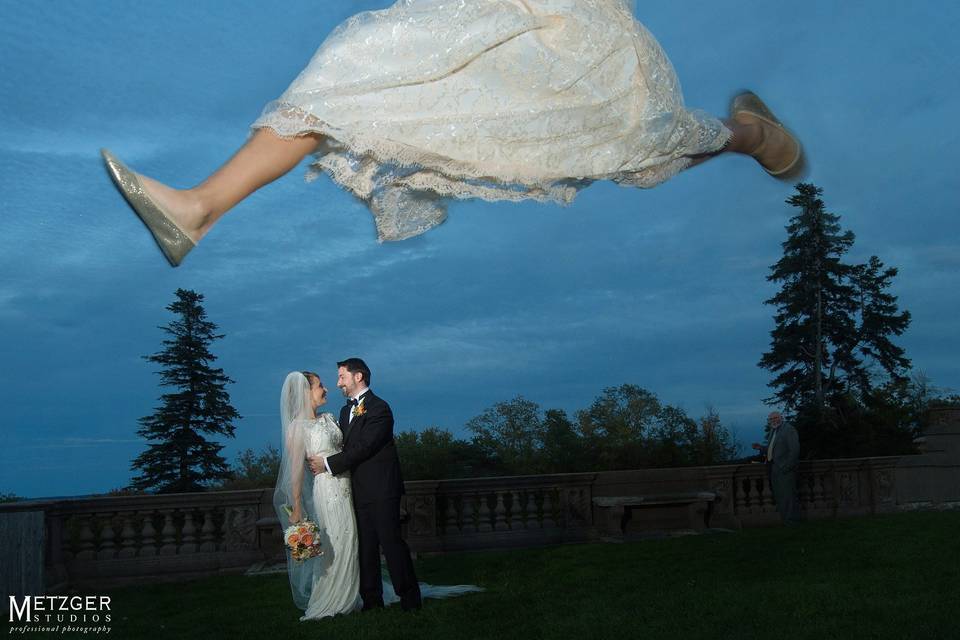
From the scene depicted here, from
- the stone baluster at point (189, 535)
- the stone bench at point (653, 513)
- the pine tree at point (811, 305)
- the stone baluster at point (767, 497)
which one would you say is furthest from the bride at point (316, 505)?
the pine tree at point (811, 305)

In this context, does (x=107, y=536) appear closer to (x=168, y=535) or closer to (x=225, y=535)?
(x=168, y=535)

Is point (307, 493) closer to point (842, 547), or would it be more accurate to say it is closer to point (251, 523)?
point (251, 523)

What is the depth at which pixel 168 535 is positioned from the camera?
9.68 m

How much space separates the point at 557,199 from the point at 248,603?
18.8ft

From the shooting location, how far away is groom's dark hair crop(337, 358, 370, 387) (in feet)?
21.1

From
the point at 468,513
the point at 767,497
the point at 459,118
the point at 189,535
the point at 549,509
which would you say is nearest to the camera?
the point at 459,118

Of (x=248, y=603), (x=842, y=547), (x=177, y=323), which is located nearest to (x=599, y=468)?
(x=842, y=547)

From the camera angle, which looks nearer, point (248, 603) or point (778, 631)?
point (778, 631)

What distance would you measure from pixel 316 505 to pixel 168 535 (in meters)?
3.95

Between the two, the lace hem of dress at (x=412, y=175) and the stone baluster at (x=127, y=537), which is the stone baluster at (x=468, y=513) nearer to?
the stone baluster at (x=127, y=537)

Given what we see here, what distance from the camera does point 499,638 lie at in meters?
5.11

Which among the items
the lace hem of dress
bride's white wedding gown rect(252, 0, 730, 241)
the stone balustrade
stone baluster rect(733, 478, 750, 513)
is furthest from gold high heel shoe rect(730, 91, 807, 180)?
stone baluster rect(733, 478, 750, 513)

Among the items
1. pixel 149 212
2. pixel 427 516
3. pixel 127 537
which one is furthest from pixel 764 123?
pixel 127 537

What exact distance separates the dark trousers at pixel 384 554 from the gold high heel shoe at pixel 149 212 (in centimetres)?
436
